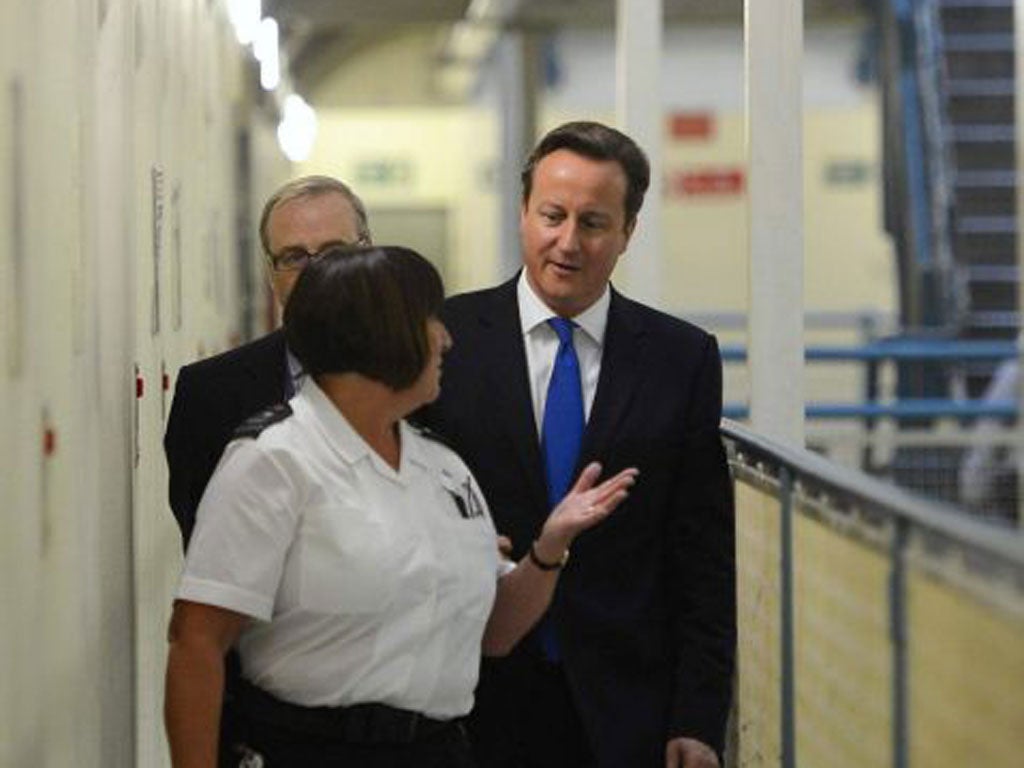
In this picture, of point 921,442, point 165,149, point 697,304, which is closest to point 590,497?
point 165,149

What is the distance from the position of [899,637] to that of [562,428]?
1.08m

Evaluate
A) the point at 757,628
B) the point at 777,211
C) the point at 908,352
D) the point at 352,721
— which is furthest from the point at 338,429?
the point at 908,352

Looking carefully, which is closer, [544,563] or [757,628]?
[544,563]

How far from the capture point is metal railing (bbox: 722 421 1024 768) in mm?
2371

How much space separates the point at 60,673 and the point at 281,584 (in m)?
0.63

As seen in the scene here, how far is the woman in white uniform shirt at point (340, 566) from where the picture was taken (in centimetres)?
292

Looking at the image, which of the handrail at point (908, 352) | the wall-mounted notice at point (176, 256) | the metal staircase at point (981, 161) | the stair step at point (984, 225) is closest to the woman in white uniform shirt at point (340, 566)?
the wall-mounted notice at point (176, 256)

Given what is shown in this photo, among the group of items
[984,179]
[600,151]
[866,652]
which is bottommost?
[866,652]

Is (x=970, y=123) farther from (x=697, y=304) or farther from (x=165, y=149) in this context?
(x=165, y=149)

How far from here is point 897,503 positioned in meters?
2.67

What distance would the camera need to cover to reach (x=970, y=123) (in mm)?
14625

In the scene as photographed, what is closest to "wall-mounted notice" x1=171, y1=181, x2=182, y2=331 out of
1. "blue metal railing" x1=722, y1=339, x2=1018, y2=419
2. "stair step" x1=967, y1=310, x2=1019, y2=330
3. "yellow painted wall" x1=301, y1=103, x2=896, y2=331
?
"blue metal railing" x1=722, y1=339, x2=1018, y2=419

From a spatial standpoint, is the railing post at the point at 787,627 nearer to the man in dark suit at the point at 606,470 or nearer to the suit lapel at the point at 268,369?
the man in dark suit at the point at 606,470

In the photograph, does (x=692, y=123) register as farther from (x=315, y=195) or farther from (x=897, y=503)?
(x=897, y=503)
